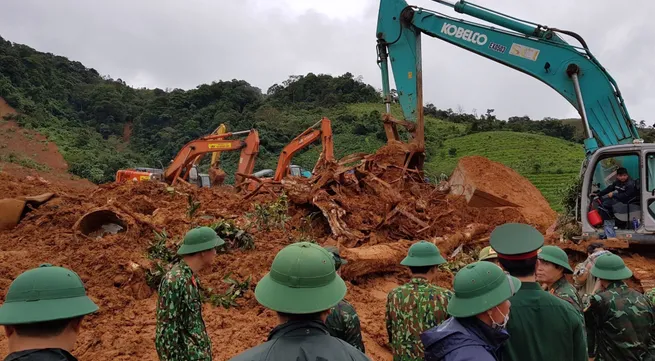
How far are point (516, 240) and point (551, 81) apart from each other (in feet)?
21.6

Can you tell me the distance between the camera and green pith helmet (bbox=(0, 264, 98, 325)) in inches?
66.2

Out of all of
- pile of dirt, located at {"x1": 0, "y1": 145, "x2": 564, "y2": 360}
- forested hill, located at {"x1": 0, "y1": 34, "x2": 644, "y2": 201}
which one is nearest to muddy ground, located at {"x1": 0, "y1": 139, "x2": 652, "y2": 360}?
pile of dirt, located at {"x1": 0, "y1": 145, "x2": 564, "y2": 360}

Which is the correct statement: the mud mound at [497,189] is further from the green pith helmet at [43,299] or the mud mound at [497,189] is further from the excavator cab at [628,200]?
the green pith helmet at [43,299]

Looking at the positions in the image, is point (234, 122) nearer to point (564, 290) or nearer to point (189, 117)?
point (189, 117)

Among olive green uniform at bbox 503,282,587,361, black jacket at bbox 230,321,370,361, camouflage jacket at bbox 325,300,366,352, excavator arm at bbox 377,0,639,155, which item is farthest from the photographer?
excavator arm at bbox 377,0,639,155

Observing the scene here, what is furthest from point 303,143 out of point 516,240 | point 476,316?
point 476,316

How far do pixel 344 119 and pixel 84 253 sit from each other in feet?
128

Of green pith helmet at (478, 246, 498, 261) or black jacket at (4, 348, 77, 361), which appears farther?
green pith helmet at (478, 246, 498, 261)

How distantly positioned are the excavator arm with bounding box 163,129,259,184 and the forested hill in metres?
19.9

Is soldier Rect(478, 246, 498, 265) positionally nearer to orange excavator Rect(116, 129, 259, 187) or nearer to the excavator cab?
the excavator cab

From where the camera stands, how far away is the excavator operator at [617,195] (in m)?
6.17

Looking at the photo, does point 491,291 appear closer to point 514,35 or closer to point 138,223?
point 138,223

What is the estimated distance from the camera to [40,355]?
167 cm

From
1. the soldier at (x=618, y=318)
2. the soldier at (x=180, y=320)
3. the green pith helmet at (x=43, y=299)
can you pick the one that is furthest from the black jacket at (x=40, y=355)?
the soldier at (x=618, y=318)
